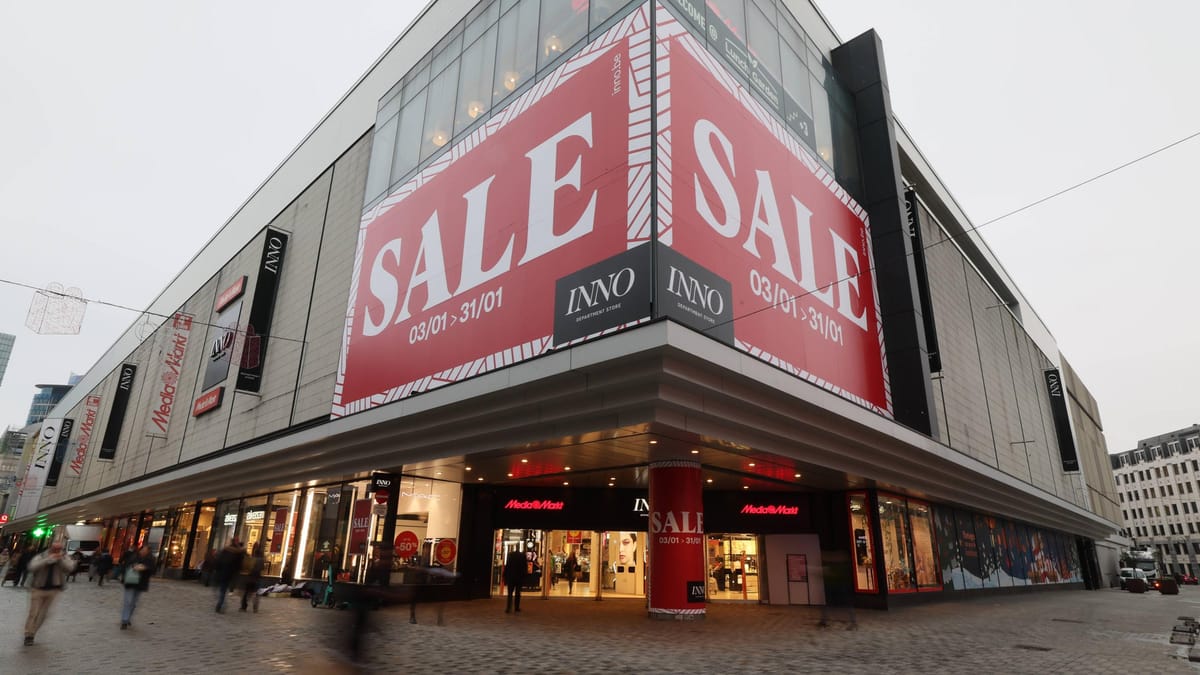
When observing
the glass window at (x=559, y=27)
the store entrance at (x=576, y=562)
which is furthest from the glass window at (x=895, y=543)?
the glass window at (x=559, y=27)

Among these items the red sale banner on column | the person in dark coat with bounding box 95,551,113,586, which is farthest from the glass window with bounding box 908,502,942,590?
the person in dark coat with bounding box 95,551,113,586

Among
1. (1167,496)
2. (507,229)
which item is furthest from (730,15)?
(1167,496)

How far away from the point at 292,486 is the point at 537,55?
1718 cm

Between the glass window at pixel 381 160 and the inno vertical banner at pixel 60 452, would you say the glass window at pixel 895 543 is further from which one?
the inno vertical banner at pixel 60 452

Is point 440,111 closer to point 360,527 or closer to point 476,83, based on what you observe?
point 476,83

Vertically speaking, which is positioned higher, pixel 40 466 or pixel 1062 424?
pixel 1062 424

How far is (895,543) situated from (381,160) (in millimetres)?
22350

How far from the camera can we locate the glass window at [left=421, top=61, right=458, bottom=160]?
2030 centimetres

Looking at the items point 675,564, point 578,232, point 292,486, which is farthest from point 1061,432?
point 292,486

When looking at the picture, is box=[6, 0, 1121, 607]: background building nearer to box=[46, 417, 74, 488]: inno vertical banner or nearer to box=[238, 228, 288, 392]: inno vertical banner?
box=[238, 228, 288, 392]: inno vertical banner

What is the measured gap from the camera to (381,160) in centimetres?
2312

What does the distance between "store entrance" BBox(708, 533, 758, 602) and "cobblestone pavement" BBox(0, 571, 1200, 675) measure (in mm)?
4934

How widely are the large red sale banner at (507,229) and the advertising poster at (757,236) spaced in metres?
0.91

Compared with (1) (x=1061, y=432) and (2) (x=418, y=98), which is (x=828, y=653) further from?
(1) (x=1061, y=432)
